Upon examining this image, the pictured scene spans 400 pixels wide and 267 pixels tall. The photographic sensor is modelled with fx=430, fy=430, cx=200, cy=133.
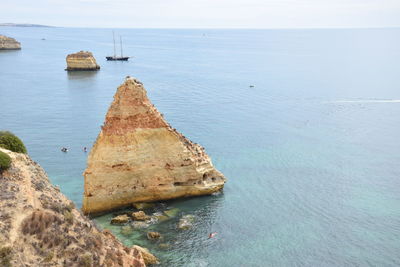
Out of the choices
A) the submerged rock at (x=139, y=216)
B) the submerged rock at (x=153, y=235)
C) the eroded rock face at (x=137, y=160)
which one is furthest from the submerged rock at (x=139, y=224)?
the eroded rock face at (x=137, y=160)

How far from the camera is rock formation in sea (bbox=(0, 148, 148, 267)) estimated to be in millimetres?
19609

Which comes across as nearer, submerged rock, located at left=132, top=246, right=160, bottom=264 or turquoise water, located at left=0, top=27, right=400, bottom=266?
submerged rock, located at left=132, top=246, right=160, bottom=264

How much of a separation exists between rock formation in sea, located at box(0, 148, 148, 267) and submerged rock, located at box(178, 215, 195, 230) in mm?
12140

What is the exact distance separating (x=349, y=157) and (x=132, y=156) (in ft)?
102

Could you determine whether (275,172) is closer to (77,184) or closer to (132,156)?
(132,156)

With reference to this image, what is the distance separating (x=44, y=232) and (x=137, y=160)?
777 inches

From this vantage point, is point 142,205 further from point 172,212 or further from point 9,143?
point 9,143

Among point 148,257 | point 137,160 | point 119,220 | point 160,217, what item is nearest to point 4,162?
point 148,257

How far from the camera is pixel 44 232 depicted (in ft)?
67.7

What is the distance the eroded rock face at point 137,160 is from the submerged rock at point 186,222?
385 cm

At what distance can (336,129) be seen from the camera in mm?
70938

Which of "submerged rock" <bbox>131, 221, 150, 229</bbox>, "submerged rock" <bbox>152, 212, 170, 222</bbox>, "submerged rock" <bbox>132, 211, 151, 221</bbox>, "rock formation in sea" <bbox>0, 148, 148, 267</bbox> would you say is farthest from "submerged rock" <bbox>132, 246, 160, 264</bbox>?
"submerged rock" <bbox>152, 212, 170, 222</bbox>

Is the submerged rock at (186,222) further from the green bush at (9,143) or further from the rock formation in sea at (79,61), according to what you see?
the rock formation in sea at (79,61)

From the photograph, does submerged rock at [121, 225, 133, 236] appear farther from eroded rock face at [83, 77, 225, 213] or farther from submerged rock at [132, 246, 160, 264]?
submerged rock at [132, 246, 160, 264]
